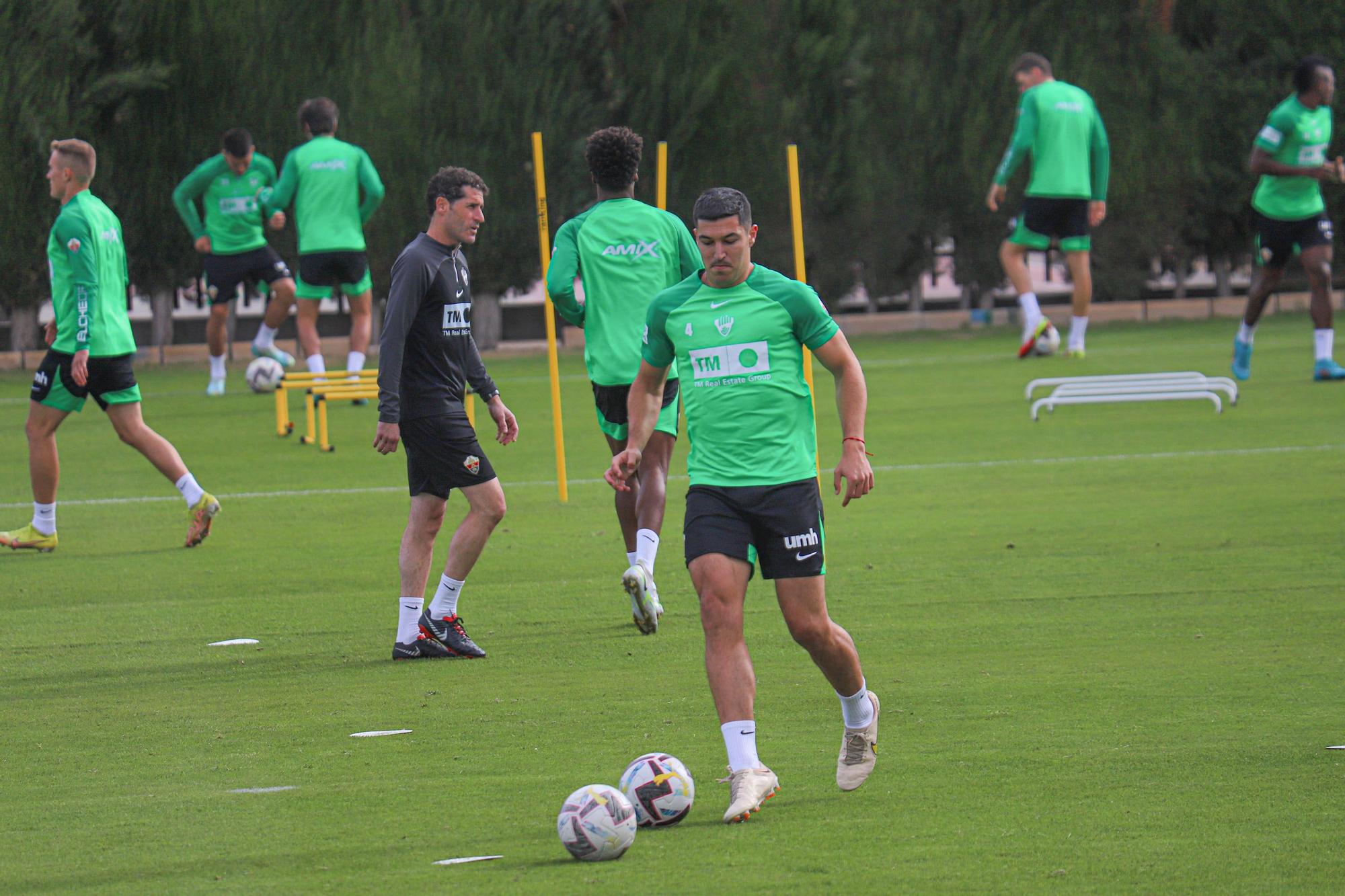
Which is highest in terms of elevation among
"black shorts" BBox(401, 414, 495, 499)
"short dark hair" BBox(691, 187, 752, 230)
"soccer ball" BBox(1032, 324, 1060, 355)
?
"short dark hair" BBox(691, 187, 752, 230)

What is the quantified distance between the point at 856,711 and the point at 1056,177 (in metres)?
13.6

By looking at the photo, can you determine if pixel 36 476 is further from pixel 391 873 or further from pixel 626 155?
pixel 391 873

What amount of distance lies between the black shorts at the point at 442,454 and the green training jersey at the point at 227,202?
11086mm

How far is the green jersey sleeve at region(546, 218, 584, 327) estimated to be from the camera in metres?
8.91

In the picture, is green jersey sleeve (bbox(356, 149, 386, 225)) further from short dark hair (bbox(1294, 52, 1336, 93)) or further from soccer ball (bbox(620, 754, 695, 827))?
soccer ball (bbox(620, 754, 695, 827))

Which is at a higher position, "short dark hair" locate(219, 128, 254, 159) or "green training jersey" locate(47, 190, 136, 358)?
"short dark hair" locate(219, 128, 254, 159)

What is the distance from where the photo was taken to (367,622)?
879cm

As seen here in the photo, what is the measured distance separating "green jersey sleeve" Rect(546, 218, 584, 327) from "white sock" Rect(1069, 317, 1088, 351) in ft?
35.9

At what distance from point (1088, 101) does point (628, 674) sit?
13010 mm

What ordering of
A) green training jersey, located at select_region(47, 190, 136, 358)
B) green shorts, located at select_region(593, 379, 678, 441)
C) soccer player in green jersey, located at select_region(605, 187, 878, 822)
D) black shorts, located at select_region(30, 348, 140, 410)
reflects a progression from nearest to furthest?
soccer player in green jersey, located at select_region(605, 187, 878, 822) < green shorts, located at select_region(593, 379, 678, 441) < green training jersey, located at select_region(47, 190, 136, 358) < black shorts, located at select_region(30, 348, 140, 410)

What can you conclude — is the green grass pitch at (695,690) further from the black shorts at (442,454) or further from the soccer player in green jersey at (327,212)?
the soccer player in green jersey at (327,212)

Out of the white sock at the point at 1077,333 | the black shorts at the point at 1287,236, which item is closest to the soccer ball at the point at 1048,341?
the white sock at the point at 1077,333

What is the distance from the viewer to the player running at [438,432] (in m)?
7.95

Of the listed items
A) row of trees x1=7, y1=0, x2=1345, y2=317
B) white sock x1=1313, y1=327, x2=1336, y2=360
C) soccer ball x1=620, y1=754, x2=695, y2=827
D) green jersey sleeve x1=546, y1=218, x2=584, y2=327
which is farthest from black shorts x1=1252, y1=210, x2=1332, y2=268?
soccer ball x1=620, y1=754, x2=695, y2=827
